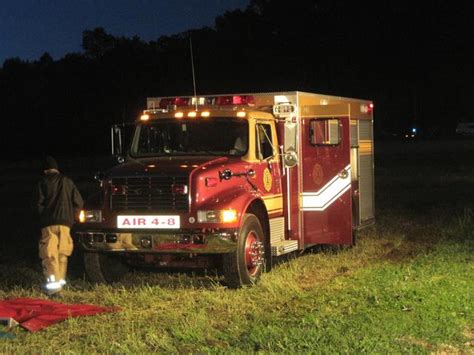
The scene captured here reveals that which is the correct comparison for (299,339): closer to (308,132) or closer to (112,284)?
(112,284)

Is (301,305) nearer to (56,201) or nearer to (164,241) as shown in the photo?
(164,241)

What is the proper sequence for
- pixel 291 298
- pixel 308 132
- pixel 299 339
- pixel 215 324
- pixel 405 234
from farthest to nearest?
1. pixel 405 234
2. pixel 308 132
3. pixel 291 298
4. pixel 215 324
5. pixel 299 339

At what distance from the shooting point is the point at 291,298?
842 cm

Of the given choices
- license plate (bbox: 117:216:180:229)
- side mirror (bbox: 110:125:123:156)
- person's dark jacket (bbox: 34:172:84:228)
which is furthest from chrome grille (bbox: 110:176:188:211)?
side mirror (bbox: 110:125:123:156)

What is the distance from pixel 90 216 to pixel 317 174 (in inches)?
139


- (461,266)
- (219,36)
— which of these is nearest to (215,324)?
(461,266)

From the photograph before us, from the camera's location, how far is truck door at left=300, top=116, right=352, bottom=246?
10680mm

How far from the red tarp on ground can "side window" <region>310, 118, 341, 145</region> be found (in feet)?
13.7

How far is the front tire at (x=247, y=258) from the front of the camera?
8.85 meters

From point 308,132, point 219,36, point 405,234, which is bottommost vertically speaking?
point 405,234

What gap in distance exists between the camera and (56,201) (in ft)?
29.6

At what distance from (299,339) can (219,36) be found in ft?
164

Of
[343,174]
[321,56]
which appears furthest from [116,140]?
[321,56]

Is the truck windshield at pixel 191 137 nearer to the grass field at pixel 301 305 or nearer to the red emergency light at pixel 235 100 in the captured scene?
the red emergency light at pixel 235 100
